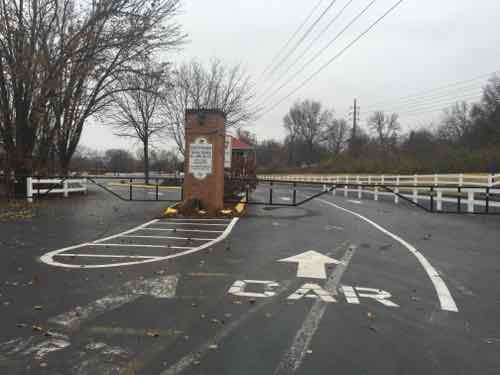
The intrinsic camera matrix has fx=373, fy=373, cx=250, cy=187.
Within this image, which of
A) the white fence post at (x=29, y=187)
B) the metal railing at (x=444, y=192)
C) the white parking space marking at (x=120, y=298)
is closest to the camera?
the white parking space marking at (x=120, y=298)

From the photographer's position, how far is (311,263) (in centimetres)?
646

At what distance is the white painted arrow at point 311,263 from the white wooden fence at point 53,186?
1253 cm

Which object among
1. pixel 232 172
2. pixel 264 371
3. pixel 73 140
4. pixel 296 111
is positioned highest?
pixel 296 111

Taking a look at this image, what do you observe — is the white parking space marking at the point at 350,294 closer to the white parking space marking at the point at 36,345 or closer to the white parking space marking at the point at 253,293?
the white parking space marking at the point at 253,293

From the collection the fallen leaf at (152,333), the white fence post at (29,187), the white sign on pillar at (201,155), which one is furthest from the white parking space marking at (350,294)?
the white fence post at (29,187)

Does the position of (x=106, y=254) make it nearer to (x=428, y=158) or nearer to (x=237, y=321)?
(x=237, y=321)

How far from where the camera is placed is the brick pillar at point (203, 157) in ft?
41.0

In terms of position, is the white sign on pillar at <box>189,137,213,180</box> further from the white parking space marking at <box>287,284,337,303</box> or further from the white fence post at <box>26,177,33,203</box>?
the white fence post at <box>26,177,33,203</box>

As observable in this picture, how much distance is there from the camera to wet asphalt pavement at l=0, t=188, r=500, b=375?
3.17 meters

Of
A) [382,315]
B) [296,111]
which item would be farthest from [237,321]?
[296,111]

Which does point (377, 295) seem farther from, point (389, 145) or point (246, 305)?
point (389, 145)

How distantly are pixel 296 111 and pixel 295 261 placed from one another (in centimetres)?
9777

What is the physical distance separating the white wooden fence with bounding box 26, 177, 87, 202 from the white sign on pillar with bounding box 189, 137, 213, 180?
6933 mm

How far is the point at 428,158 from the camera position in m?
44.0
